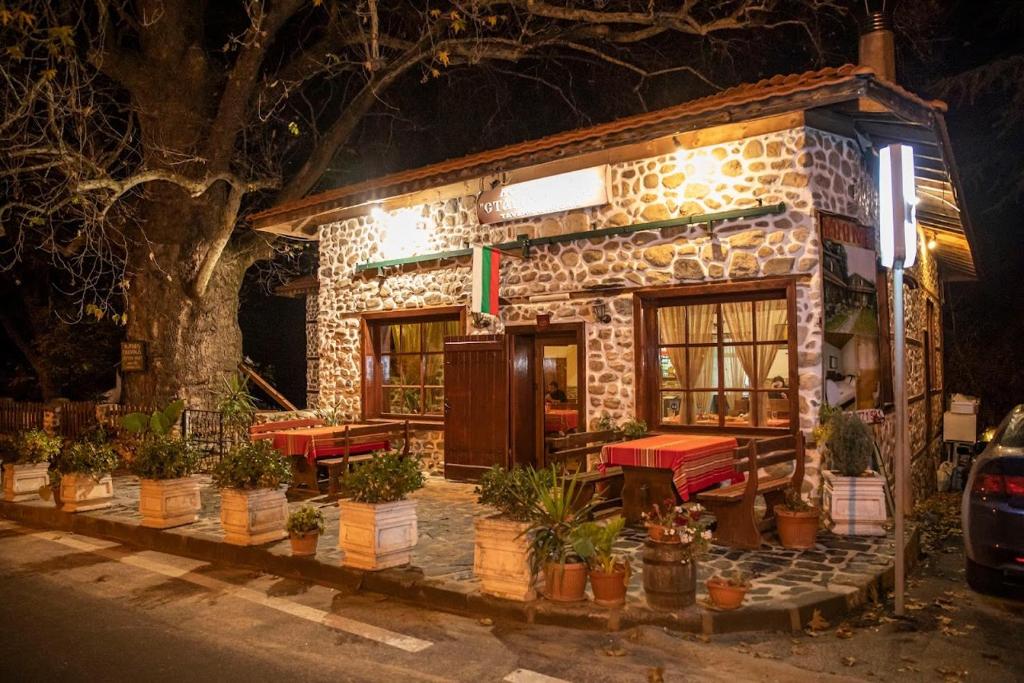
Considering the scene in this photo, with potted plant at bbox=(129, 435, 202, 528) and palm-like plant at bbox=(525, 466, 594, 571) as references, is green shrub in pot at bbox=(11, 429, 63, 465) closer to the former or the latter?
potted plant at bbox=(129, 435, 202, 528)

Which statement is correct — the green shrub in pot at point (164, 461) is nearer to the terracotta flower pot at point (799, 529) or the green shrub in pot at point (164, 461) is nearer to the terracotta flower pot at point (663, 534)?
the terracotta flower pot at point (663, 534)

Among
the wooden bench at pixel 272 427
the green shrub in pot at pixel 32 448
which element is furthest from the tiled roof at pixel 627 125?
the green shrub in pot at pixel 32 448

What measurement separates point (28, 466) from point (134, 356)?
3.43 meters

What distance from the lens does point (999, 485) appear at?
5.12 meters

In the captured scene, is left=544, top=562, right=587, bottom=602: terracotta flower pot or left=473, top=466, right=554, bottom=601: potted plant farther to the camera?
left=473, top=466, right=554, bottom=601: potted plant

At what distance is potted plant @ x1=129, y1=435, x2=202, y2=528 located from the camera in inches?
332

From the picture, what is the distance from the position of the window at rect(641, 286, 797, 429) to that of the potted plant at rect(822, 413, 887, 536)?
0.82 metres

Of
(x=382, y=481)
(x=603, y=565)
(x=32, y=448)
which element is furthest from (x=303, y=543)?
(x=32, y=448)

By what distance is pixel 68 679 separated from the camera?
4395 millimetres

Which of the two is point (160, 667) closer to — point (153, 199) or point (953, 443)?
point (153, 199)

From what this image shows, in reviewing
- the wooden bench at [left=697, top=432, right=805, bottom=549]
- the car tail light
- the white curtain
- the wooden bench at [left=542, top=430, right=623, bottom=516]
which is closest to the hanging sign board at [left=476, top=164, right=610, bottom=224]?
the white curtain

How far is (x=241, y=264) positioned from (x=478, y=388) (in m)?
6.63

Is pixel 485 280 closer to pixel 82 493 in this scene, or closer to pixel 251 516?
pixel 251 516

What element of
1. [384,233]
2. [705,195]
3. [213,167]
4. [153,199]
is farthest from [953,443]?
[153,199]
